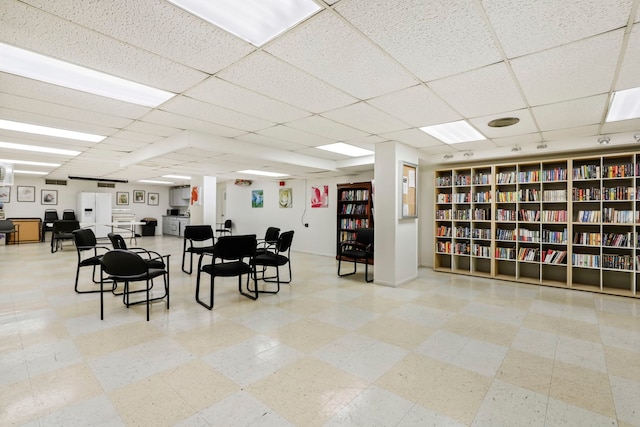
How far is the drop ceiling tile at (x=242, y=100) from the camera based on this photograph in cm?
297

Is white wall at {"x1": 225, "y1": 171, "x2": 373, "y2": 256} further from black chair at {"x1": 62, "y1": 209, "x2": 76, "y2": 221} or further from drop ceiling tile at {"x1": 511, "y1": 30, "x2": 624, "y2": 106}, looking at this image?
black chair at {"x1": 62, "y1": 209, "x2": 76, "y2": 221}

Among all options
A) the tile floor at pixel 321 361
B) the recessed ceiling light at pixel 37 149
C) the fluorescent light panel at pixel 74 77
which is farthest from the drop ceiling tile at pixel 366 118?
the recessed ceiling light at pixel 37 149

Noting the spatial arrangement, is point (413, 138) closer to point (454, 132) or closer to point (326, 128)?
point (454, 132)

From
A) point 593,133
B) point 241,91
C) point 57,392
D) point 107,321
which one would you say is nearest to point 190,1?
point 241,91

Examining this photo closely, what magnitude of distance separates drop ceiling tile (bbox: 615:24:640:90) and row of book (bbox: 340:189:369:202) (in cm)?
489

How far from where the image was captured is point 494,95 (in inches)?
124

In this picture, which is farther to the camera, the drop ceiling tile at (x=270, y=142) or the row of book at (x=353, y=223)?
the row of book at (x=353, y=223)

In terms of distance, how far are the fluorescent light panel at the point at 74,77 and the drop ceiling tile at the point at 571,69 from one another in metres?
3.40

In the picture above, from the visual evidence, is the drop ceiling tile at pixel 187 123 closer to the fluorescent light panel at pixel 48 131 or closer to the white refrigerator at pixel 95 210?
the fluorescent light panel at pixel 48 131

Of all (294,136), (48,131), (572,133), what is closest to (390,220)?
(294,136)

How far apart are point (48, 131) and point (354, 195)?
5.92 metres

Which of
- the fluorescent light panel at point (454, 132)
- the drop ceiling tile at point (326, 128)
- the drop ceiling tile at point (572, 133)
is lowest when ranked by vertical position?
the drop ceiling tile at point (326, 128)

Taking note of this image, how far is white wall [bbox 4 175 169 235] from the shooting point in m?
10.9

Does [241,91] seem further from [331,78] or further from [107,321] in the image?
[107,321]
